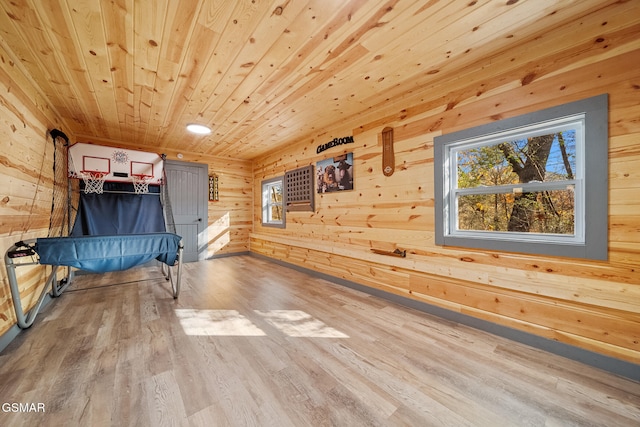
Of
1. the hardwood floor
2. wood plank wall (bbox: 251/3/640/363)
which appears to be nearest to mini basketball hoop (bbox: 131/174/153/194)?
the hardwood floor

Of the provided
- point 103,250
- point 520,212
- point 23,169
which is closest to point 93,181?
point 23,169

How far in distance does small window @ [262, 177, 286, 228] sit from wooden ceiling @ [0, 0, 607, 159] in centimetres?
225

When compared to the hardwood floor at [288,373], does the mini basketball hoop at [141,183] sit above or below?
above

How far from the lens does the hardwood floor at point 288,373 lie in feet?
4.09

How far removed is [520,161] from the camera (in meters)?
2.08

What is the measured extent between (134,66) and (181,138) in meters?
→ 2.24

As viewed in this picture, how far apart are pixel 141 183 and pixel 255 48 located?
3169mm

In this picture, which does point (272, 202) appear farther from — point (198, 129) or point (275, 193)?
point (198, 129)

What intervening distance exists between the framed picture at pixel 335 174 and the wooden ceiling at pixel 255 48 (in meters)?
0.69

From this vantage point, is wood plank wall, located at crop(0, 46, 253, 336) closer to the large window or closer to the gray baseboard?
the gray baseboard

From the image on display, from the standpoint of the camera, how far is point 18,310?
1.96m

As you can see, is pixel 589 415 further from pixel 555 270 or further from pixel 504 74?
pixel 504 74

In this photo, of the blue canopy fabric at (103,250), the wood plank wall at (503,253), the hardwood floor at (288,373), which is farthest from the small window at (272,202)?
the hardwood floor at (288,373)

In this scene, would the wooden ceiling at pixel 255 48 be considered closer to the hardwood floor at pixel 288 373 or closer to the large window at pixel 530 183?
the large window at pixel 530 183
